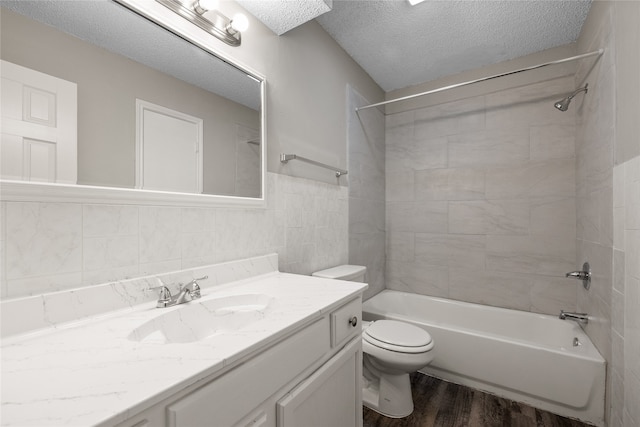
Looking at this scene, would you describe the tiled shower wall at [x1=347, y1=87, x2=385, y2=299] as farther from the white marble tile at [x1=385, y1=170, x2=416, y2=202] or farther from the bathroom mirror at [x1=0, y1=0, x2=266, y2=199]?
the bathroom mirror at [x1=0, y1=0, x2=266, y2=199]

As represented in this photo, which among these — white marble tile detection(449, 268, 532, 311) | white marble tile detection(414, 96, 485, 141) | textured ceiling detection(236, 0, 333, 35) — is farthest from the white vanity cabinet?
white marble tile detection(414, 96, 485, 141)

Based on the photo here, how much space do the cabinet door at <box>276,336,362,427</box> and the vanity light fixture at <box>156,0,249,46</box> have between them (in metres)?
1.44

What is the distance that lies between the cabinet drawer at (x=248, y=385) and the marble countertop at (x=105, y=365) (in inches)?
1.6

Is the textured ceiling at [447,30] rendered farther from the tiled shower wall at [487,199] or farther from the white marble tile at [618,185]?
the white marble tile at [618,185]

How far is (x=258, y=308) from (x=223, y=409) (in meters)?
0.48

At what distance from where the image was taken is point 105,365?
0.58 m

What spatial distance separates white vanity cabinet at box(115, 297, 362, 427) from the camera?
57 centimetres

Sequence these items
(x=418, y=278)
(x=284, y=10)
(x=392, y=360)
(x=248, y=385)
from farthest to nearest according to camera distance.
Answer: (x=418, y=278) → (x=392, y=360) → (x=284, y=10) → (x=248, y=385)

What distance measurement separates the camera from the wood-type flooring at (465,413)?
158cm

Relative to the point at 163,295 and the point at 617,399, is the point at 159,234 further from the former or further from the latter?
the point at 617,399

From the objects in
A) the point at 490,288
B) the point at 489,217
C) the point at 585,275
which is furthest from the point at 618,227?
the point at 490,288

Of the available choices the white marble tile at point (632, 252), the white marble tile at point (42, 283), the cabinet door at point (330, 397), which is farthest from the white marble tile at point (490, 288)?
the white marble tile at point (42, 283)

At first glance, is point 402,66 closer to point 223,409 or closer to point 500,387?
point 500,387

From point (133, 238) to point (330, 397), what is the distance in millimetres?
888
